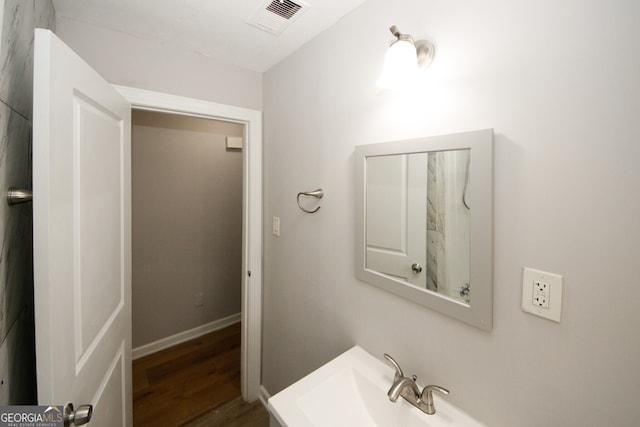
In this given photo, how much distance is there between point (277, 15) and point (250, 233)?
122 centimetres

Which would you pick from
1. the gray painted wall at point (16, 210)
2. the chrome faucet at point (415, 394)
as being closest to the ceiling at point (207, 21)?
the gray painted wall at point (16, 210)

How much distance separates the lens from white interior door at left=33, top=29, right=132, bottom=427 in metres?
0.68

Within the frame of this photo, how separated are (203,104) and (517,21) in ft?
4.84

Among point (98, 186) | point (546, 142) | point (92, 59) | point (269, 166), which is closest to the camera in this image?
point (546, 142)

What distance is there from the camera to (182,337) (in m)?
2.60

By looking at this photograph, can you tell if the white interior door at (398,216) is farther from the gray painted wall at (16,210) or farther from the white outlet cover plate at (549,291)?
the gray painted wall at (16,210)

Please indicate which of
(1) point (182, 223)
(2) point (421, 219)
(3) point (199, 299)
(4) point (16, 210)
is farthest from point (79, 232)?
(3) point (199, 299)

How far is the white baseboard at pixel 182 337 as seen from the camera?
2.39 metres

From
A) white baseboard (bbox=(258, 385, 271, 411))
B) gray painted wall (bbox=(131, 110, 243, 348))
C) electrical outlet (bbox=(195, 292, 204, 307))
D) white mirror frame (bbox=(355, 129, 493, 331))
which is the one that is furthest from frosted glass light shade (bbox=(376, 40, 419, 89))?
electrical outlet (bbox=(195, 292, 204, 307))

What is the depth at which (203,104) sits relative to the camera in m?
1.57

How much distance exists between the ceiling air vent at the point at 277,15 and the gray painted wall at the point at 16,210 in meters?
0.76

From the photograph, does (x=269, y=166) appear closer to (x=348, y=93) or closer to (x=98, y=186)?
(x=348, y=93)

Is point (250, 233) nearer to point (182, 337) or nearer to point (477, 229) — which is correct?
point (477, 229)

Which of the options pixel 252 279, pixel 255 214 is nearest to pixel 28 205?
pixel 255 214
